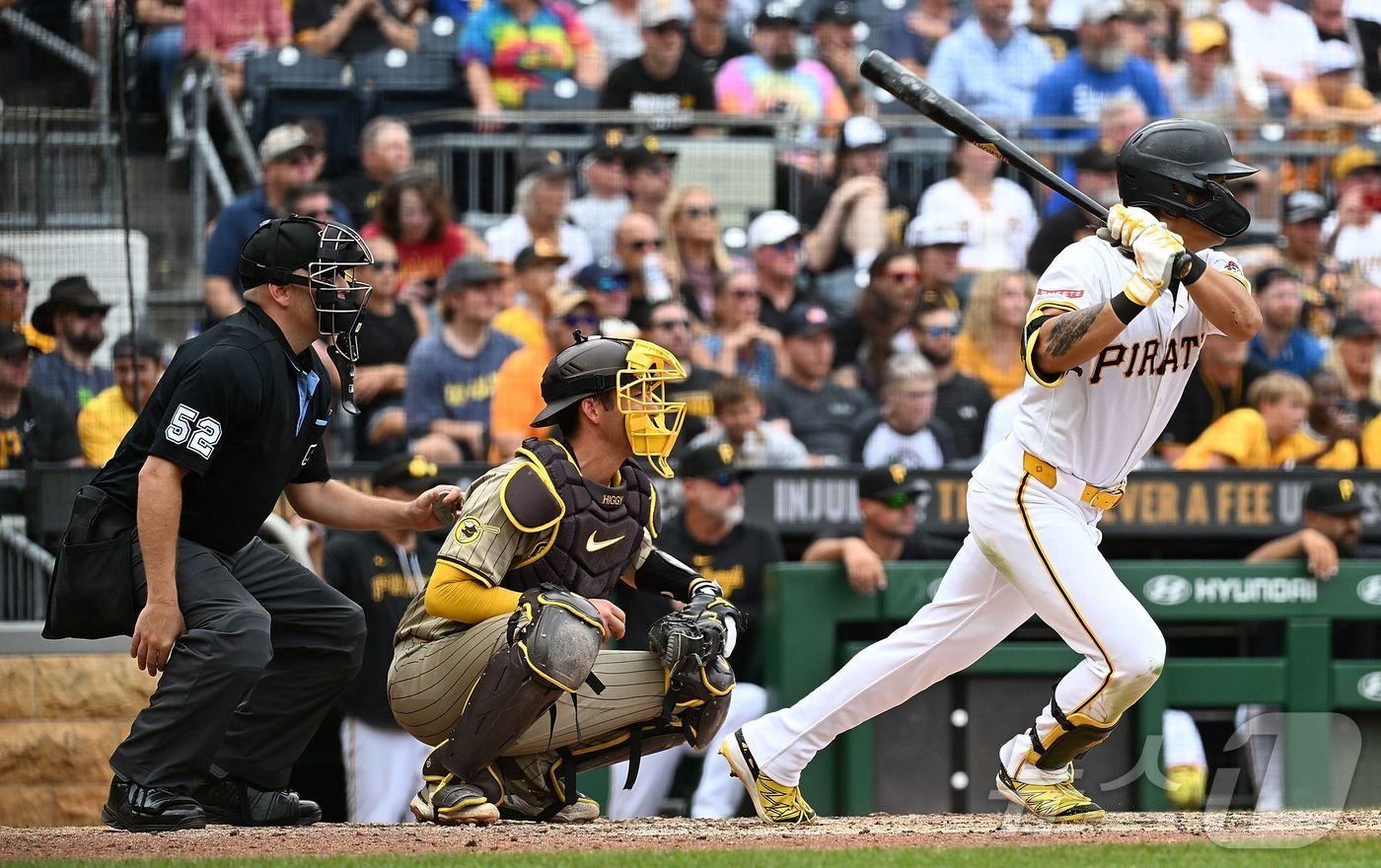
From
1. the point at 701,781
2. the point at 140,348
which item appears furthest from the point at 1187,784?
the point at 140,348

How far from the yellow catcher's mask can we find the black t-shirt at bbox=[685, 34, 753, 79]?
18.0ft

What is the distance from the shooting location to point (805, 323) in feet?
27.0

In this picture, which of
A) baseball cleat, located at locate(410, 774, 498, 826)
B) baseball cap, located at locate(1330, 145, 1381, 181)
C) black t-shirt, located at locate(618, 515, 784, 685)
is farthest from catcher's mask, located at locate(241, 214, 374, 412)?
baseball cap, located at locate(1330, 145, 1381, 181)

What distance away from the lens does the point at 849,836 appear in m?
4.56

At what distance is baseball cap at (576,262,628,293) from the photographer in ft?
27.6

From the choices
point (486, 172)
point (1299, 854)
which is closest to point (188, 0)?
point (486, 172)

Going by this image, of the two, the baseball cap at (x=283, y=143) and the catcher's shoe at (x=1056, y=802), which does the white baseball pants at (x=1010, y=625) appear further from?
the baseball cap at (x=283, y=143)

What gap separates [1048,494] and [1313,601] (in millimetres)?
2483

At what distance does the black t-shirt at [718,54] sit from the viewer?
10070 millimetres

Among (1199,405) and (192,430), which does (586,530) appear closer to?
(192,430)

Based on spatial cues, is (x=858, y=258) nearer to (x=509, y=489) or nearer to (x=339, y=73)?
(x=339, y=73)

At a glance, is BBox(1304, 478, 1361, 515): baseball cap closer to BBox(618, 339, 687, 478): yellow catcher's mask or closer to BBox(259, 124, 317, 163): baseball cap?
BBox(618, 339, 687, 478): yellow catcher's mask

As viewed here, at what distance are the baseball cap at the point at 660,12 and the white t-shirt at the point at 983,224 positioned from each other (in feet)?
5.46

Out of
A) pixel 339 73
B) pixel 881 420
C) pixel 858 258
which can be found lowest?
pixel 881 420
